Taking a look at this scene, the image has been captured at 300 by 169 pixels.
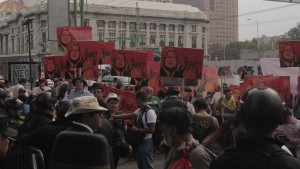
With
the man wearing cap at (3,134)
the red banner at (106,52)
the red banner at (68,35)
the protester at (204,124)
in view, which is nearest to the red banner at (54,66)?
the red banner at (68,35)

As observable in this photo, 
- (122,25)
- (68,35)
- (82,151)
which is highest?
(122,25)

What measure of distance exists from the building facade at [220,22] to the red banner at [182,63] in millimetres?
170693

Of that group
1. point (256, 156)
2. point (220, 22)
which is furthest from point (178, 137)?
point (220, 22)

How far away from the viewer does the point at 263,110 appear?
7.37 ft

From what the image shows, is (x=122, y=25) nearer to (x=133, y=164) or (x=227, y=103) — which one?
(x=227, y=103)

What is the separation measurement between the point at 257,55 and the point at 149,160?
7046 centimetres

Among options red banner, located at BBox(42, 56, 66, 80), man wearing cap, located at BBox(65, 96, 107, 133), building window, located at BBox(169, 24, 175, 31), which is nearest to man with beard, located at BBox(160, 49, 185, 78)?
red banner, located at BBox(42, 56, 66, 80)

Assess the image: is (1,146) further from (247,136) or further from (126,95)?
(126,95)

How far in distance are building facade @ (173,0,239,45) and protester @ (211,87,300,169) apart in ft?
590

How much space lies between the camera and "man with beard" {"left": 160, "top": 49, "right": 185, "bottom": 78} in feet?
37.1

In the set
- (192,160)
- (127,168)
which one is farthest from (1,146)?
(127,168)

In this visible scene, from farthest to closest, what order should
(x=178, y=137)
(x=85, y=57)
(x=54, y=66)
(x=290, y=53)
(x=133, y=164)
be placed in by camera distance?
(x=54, y=66)
(x=85, y=57)
(x=290, y=53)
(x=133, y=164)
(x=178, y=137)

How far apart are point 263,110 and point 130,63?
11.6 meters

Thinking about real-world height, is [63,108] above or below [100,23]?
below
